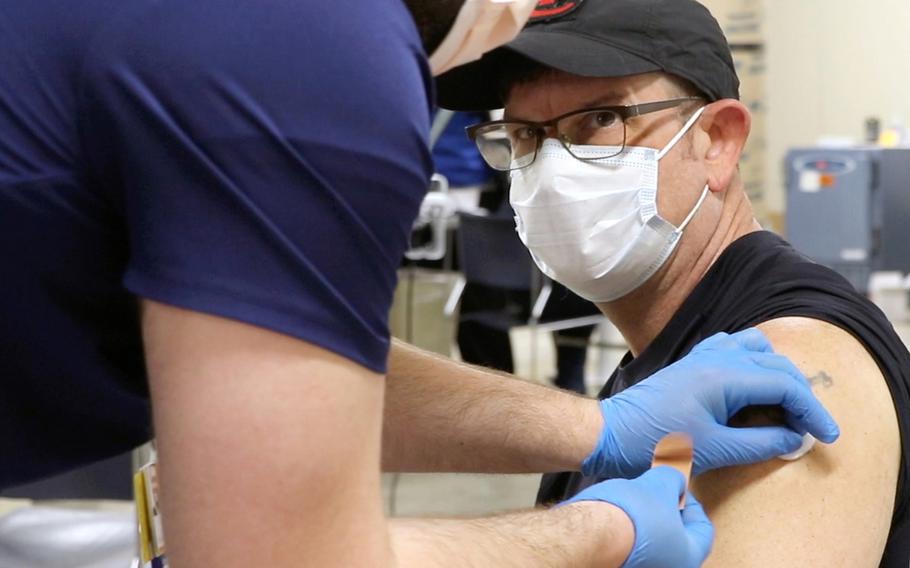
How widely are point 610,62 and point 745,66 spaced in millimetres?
5508

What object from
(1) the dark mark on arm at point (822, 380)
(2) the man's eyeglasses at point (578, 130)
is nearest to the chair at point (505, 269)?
(2) the man's eyeglasses at point (578, 130)

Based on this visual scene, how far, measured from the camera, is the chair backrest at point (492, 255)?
15.5 feet

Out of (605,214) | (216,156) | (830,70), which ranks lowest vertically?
(830,70)

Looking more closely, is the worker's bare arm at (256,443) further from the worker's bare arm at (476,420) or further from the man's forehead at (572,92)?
the man's forehead at (572,92)

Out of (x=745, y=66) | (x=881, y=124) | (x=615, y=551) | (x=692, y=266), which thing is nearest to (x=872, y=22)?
(x=881, y=124)

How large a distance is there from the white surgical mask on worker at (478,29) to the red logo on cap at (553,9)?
66 centimetres

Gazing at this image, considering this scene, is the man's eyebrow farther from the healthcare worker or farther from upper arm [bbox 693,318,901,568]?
the healthcare worker

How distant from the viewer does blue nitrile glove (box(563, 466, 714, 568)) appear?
935mm

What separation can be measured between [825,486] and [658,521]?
0.29m

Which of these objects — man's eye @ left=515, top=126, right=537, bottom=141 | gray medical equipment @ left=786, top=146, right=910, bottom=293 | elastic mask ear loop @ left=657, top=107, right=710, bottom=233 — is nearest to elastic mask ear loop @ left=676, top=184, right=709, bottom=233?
elastic mask ear loop @ left=657, top=107, right=710, bottom=233

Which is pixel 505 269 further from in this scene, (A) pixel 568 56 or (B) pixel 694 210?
(A) pixel 568 56

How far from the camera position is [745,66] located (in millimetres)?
6590

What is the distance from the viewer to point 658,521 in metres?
0.95

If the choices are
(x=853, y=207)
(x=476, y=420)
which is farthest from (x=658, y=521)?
(x=853, y=207)
